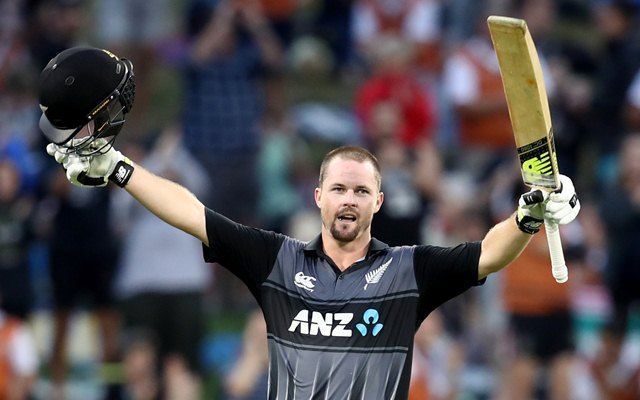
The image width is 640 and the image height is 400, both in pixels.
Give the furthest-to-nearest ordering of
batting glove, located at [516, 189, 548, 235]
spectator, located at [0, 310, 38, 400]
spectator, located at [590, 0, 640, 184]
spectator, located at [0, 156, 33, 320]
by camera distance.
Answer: spectator, located at [590, 0, 640, 184], spectator, located at [0, 156, 33, 320], spectator, located at [0, 310, 38, 400], batting glove, located at [516, 189, 548, 235]

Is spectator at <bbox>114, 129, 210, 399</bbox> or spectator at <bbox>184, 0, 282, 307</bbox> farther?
spectator at <bbox>184, 0, 282, 307</bbox>

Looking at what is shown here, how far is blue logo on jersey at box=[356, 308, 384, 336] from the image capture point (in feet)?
20.9

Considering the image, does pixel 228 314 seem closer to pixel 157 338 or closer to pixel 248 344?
pixel 157 338

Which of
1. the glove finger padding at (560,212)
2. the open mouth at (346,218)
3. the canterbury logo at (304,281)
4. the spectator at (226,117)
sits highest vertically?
the spectator at (226,117)

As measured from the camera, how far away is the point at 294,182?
13.4 meters

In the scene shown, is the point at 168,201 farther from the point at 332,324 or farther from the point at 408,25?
the point at 408,25

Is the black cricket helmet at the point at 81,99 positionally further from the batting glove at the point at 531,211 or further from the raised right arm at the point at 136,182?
the batting glove at the point at 531,211

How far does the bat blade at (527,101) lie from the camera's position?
6.12 m

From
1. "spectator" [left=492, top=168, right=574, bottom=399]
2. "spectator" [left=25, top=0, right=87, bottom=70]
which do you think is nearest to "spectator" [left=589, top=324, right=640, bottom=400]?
"spectator" [left=492, top=168, right=574, bottom=399]

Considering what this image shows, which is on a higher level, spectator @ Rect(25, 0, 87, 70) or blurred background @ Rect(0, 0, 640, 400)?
spectator @ Rect(25, 0, 87, 70)

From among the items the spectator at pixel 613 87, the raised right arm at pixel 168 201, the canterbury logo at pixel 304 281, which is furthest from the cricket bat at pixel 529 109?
the spectator at pixel 613 87

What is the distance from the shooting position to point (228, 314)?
13.3 metres

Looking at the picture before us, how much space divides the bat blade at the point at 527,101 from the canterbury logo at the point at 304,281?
1095mm

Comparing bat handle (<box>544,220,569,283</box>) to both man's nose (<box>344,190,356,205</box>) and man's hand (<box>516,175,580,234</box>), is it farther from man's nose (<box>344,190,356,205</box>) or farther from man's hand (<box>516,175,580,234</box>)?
man's nose (<box>344,190,356,205</box>)
